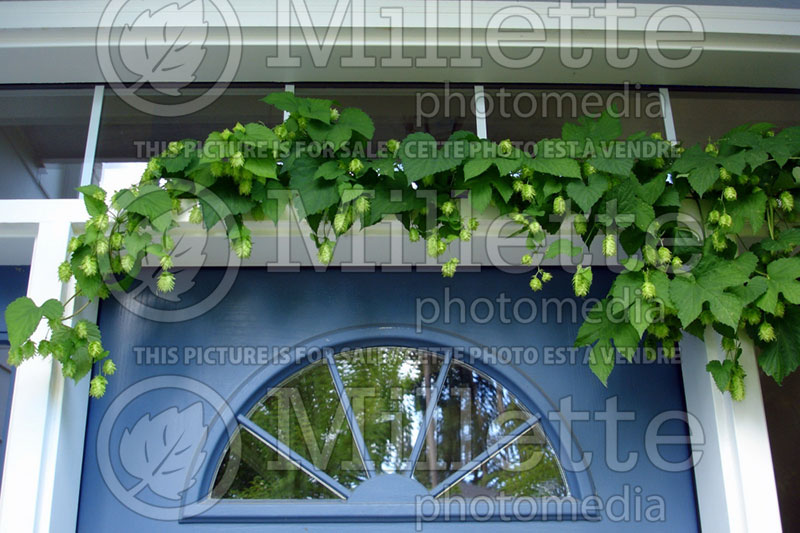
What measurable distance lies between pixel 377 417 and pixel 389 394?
6 cm

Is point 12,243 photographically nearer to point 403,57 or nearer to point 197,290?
point 197,290

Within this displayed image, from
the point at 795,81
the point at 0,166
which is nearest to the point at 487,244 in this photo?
the point at 795,81

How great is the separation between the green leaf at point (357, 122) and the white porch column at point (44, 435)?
24.5 inches

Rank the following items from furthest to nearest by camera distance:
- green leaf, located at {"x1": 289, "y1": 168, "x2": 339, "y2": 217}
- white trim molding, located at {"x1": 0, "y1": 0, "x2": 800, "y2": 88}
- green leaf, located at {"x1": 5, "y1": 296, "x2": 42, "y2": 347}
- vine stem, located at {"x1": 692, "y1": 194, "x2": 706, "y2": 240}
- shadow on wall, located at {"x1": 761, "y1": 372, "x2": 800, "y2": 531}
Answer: shadow on wall, located at {"x1": 761, "y1": 372, "x2": 800, "y2": 531}
white trim molding, located at {"x1": 0, "y1": 0, "x2": 800, "y2": 88}
vine stem, located at {"x1": 692, "y1": 194, "x2": 706, "y2": 240}
green leaf, located at {"x1": 289, "y1": 168, "x2": 339, "y2": 217}
green leaf, located at {"x1": 5, "y1": 296, "x2": 42, "y2": 347}

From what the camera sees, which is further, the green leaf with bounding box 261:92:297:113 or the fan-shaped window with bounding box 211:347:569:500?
the fan-shaped window with bounding box 211:347:569:500

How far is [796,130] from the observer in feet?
4.93

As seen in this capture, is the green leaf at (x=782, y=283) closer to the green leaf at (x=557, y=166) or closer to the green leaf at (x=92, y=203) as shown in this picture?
the green leaf at (x=557, y=166)

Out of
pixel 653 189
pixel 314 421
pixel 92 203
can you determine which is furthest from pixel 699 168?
pixel 92 203

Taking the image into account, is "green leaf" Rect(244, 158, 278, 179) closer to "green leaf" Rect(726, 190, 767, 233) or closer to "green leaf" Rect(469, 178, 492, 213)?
"green leaf" Rect(469, 178, 492, 213)

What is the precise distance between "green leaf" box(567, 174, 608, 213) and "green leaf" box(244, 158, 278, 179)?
583mm

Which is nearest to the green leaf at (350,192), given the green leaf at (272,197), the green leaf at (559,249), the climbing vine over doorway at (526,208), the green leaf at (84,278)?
the climbing vine over doorway at (526,208)

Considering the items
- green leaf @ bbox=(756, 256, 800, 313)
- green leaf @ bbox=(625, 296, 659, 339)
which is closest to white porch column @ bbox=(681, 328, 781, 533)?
green leaf @ bbox=(756, 256, 800, 313)

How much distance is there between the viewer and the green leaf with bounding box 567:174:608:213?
1.40m

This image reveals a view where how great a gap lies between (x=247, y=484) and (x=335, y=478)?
19 centimetres
